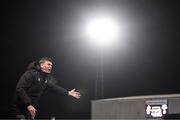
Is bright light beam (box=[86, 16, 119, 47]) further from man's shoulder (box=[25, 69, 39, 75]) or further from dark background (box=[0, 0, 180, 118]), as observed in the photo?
man's shoulder (box=[25, 69, 39, 75])

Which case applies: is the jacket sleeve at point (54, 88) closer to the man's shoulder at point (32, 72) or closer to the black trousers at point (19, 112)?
the man's shoulder at point (32, 72)

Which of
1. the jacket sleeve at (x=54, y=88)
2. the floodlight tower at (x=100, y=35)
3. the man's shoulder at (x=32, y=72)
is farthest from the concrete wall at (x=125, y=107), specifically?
the man's shoulder at (x=32, y=72)

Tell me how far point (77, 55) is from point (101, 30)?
3849 millimetres

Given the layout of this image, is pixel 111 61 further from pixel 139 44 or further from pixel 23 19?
pixel 23 19

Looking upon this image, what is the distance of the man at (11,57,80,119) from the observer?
18.1 feet

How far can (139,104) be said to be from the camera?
16.3 meters

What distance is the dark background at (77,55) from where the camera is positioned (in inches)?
677

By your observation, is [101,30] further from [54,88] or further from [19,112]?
[19,112]

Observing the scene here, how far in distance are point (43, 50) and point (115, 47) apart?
4.85m

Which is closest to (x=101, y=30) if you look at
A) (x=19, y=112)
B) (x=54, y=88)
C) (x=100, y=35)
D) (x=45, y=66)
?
(x=100, y=35)

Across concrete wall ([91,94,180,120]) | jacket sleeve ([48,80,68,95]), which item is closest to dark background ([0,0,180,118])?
concrete wall ([91,94,180,120])

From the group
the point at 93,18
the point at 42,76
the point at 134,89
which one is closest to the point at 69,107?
the point at 93,18

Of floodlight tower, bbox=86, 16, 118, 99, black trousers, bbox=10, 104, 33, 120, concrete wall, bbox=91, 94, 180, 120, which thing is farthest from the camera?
floodlight tower, bbox=86, 16, 118, 99

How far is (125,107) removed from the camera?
1692 centimetres
